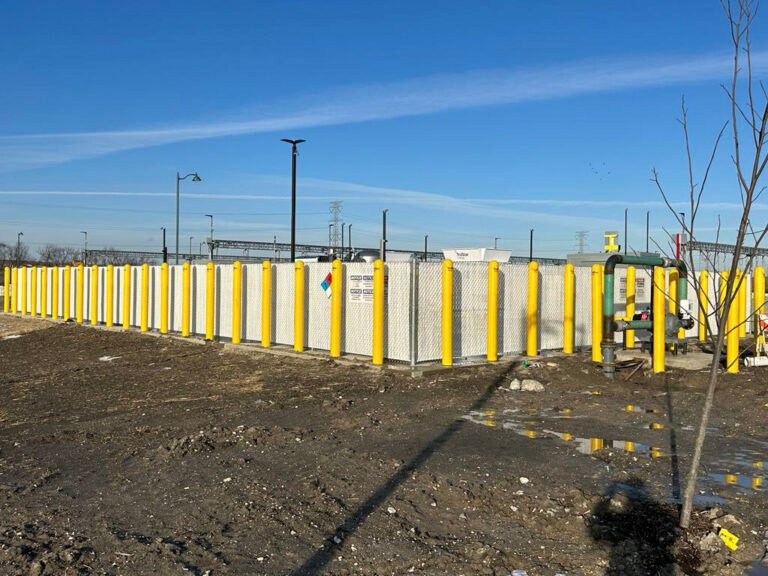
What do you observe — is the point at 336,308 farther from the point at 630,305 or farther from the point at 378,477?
the point at 378,477

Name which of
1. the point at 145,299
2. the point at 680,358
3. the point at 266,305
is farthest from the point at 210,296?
the point at 680,358

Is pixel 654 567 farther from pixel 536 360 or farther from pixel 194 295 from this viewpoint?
pixel 194 295

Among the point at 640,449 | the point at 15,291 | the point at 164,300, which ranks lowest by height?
the point at 640,449

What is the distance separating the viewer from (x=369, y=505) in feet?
16.4

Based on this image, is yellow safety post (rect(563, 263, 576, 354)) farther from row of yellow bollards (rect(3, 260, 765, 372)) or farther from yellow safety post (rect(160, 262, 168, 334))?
yellow safety post (rect(160, 262, 168, 334))

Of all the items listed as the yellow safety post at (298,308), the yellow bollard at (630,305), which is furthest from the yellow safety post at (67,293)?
the yellow bollard at (630,305)

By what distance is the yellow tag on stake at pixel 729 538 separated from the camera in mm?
4188

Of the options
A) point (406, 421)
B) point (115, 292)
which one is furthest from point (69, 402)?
point (115, 292)

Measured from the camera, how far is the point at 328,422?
808 centimetres

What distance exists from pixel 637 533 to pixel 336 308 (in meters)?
9.20

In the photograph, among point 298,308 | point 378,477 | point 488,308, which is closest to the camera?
point 378,477

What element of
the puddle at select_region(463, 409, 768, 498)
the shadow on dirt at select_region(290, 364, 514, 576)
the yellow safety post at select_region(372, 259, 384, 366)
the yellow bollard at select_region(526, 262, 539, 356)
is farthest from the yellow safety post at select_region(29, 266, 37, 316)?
the shadow on dirt at select_region(290, 364, 514, 576)

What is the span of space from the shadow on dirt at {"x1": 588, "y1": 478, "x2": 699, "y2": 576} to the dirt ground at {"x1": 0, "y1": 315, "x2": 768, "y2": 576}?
0.02 metres

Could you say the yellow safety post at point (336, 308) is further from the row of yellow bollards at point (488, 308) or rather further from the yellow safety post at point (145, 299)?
the yellow safety post at point (145, 299)
